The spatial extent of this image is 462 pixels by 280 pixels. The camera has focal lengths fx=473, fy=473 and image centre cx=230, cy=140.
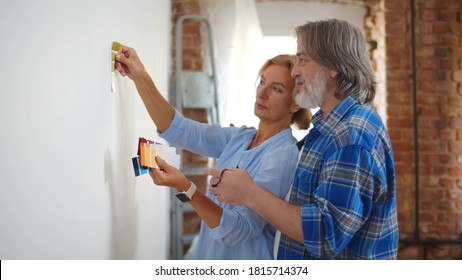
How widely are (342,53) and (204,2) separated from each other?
152 centimetres

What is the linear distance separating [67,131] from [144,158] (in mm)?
187

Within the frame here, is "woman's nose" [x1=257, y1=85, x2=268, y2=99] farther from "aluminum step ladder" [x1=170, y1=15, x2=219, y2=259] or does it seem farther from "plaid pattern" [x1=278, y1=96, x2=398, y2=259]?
"aluminum step ladder" [x1=170, y1=15, x2=219, y2=259]

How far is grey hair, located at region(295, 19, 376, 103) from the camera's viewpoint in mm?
929

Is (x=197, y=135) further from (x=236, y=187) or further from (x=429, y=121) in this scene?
(x=429, y=121)

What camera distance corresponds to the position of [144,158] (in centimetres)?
85

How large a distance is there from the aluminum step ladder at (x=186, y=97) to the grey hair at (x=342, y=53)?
1.24m

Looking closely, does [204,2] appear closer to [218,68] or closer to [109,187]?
[218,68]

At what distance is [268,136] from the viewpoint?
1174 mm

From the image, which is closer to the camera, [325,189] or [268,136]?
[325,189]

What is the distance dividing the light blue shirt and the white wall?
149 millimetres

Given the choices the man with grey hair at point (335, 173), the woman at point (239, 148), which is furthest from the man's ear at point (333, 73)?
the woman at point (239, 148)

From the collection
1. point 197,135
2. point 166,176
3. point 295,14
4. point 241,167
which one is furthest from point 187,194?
point 295,14

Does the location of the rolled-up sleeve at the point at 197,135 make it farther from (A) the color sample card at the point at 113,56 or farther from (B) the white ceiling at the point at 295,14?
(B) the white ceiling at the point at 295,14
